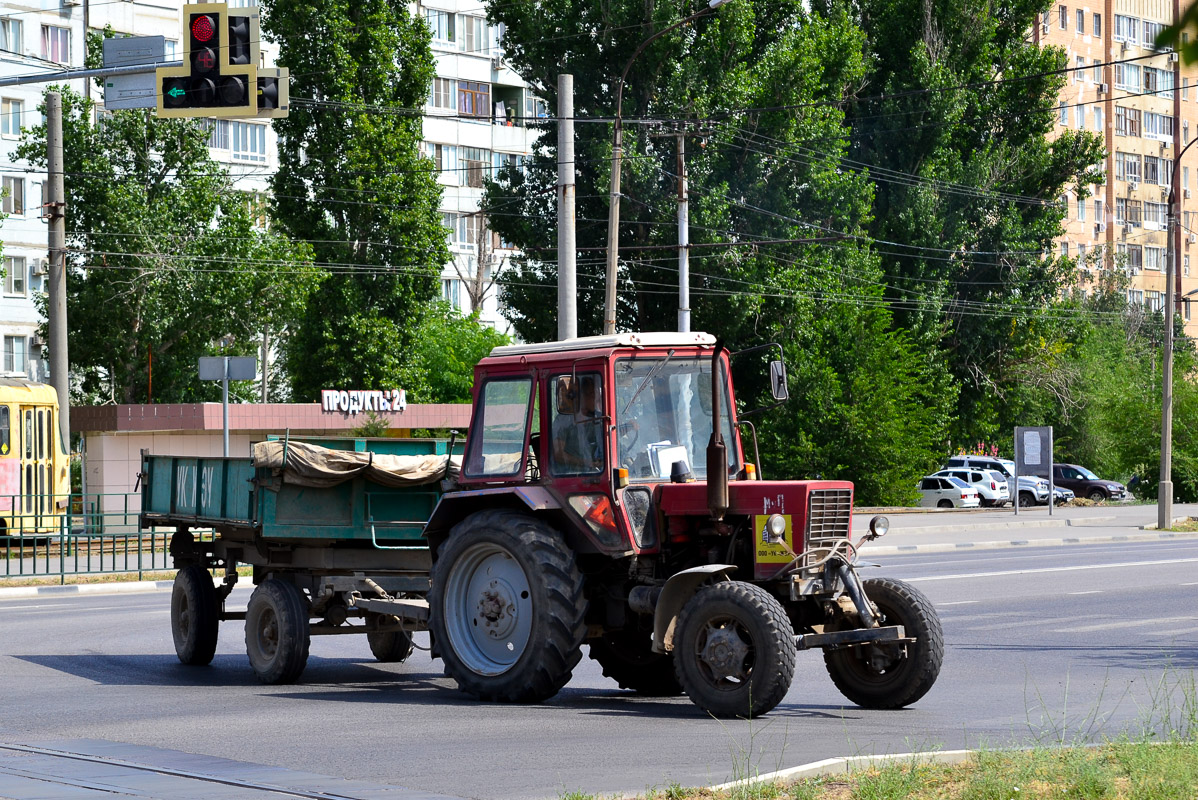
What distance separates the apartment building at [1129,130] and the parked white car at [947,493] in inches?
1834

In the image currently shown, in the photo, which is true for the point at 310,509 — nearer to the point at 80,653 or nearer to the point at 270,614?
the point at 270,614

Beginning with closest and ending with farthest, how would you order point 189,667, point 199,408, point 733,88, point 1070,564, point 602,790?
1. point 602,790
2. point 189,667
3. point 1070,564
4. point 199,408
5. point 733,88

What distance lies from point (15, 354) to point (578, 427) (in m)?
60.4

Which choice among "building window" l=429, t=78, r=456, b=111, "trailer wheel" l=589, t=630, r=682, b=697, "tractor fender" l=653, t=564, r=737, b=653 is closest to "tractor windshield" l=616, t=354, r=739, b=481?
"tractor fender" l=653, t=564, r=737, b=653

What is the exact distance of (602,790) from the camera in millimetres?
8125

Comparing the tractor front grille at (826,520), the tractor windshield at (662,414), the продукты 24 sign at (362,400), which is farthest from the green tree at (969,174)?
the tractor front grille at (826,520)

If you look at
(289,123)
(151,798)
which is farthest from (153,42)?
(289,123)

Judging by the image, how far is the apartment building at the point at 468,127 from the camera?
259ft

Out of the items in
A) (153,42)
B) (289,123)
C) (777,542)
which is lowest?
(777,542)

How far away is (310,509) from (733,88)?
131 feet

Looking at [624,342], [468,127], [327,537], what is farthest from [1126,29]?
[624,342]

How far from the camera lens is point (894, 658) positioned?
1134 centimetres

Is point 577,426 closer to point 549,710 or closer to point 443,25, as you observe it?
point 549,710

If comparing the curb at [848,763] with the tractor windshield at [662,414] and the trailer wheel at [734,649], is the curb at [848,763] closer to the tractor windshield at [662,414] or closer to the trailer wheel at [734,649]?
the trailer wheel at [734,649]
